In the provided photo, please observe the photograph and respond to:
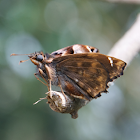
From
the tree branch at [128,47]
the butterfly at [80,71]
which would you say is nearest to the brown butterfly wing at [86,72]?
the butterfly at [80,71]

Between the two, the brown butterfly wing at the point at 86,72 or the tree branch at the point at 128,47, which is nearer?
the brown butterfly wing at the point at 86,72

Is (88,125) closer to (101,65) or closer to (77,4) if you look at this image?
(101,65)

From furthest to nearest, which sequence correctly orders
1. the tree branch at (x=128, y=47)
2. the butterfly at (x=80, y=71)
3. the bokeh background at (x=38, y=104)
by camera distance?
the bokeh background at (x=38, y=104) < the tree branch at (x=128, y=47) < the butterfly at (x=80, y=71)

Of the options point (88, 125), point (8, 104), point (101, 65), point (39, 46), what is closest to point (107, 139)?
point (88, 125)

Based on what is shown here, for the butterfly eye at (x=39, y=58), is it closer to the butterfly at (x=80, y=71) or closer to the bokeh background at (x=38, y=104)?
the butterfly at (x=80, y=71)

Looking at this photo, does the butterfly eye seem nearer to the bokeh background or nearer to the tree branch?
the tree branch

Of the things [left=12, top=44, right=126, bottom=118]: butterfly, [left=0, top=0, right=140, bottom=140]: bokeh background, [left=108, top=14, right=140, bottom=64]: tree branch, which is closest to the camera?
[left=12, top=44, right=126, bottom=118]: butterfly

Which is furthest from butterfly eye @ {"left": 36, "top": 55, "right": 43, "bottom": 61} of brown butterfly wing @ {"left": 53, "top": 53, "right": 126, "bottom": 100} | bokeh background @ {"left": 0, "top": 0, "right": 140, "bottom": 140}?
bokeh background @ {"left": 0, "top": 0, "right": 140, "bottom": 140}

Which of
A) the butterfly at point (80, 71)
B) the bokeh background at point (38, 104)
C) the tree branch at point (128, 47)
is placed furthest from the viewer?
the bokeh background at point (38, 104)

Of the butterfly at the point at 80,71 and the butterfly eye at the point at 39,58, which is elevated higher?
the butterfly eye at the point at 39,58

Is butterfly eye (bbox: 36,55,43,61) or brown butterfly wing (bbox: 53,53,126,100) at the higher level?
butterfly eye (bbox: 36,55,43,61)
